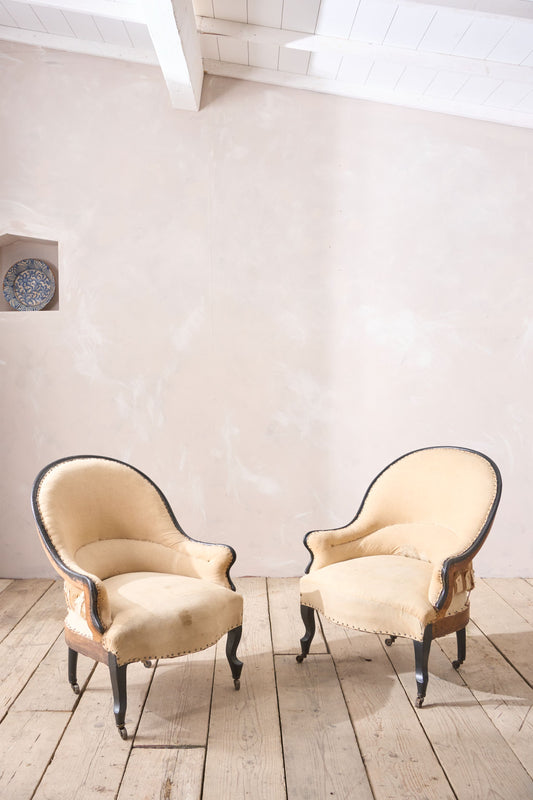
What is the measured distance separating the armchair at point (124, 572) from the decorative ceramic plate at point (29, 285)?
1.50 meters

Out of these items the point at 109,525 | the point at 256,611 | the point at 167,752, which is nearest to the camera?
the point at 167,752

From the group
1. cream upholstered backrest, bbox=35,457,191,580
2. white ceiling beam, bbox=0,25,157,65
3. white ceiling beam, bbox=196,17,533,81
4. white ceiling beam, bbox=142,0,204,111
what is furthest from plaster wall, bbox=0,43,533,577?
cream upholstered backrest, bbox=35,457,191,580

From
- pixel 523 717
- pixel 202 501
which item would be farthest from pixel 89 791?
pixel 202 501

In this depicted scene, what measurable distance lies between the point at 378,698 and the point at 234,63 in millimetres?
3319

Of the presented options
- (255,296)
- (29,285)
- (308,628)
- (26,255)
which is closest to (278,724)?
(308,628)

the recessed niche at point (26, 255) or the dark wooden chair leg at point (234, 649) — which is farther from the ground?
the recessed niche at point (26, 255)

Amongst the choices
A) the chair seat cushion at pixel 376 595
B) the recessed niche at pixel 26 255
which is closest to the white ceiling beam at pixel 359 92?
the recessed niche at pixel 26 255

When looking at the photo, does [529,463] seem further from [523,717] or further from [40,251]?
[40,251]

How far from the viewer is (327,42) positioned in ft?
10.1

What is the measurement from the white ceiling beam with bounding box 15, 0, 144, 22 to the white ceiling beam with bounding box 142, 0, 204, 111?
26 cm

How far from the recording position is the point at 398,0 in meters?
2.69

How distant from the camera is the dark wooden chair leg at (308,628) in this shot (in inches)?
101

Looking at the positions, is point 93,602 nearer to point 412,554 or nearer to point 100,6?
point 412,554

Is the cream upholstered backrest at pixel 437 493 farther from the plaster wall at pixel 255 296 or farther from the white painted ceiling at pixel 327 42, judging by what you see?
the white painted ceiling at pixel 327 42
